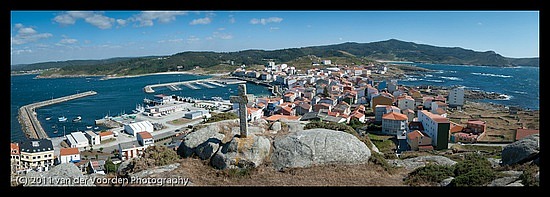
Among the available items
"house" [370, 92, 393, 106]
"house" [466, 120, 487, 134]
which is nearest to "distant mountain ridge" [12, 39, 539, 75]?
"house" [370, 92, 393, 106]

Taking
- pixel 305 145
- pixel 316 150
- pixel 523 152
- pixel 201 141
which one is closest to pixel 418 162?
pixel 523 152

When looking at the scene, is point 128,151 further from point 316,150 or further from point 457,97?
point 457,97

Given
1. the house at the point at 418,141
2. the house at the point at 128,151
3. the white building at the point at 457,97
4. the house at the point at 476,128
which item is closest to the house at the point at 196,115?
the house at the point at 128,151

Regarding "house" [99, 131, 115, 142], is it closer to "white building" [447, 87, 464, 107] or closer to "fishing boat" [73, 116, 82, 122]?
"fishing boat" [73, 116, 82, 122]

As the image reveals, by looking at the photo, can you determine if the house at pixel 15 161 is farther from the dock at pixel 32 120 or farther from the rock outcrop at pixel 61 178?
the dock at pixel 32 120

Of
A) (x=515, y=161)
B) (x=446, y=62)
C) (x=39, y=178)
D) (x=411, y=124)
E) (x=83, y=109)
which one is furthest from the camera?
(x=446, y=62)

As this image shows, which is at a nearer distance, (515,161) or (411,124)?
(515,161)
